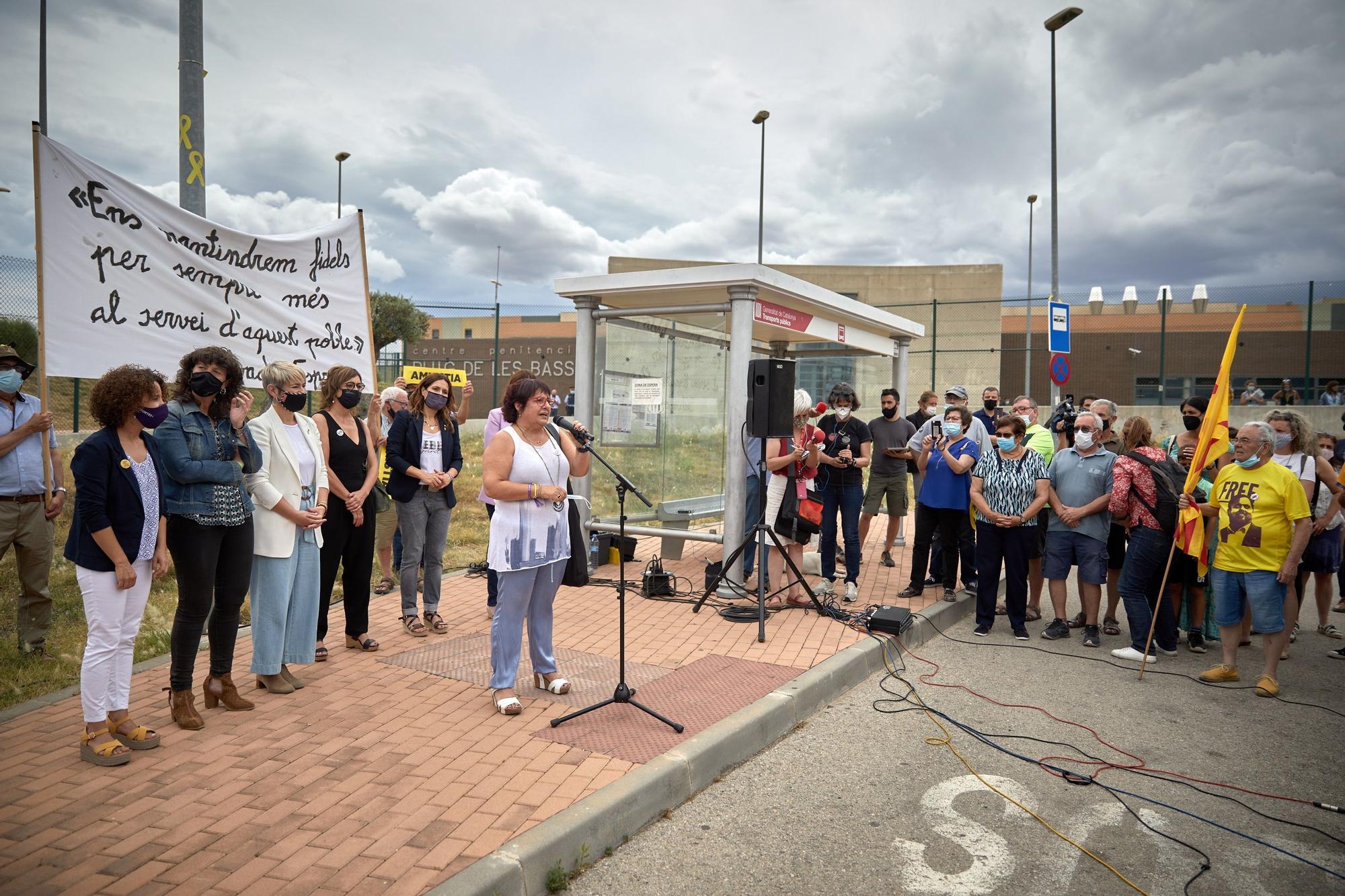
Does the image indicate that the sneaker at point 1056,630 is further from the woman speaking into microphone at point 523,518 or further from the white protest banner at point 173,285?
the white protest banner at point 173,285

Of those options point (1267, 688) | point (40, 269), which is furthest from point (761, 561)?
point (40, 269)

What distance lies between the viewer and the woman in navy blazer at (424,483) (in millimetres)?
6422

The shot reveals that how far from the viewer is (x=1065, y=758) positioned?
15.1 feet

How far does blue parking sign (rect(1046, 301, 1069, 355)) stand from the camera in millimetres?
13703

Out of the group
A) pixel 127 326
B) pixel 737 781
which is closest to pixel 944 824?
pixel 737 781

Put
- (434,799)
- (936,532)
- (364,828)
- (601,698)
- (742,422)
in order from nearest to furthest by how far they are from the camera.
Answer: (364,828), (434,799), (601,698), (742,422), (936,532)

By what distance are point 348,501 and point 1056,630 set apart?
19.3 feet

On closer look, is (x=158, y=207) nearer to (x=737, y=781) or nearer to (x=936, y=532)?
(x=737, y=781)

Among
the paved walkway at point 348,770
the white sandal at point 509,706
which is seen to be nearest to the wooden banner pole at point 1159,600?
the paved walkway at point 348,770

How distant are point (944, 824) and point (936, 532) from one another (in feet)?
18.0

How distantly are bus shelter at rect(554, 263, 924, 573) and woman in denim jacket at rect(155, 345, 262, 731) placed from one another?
148 inches

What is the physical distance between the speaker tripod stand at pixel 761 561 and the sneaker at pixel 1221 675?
112 inches

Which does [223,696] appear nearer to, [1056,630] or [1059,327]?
[1056,630]

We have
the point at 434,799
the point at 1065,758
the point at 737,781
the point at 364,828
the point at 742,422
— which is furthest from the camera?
the point at 742,422
